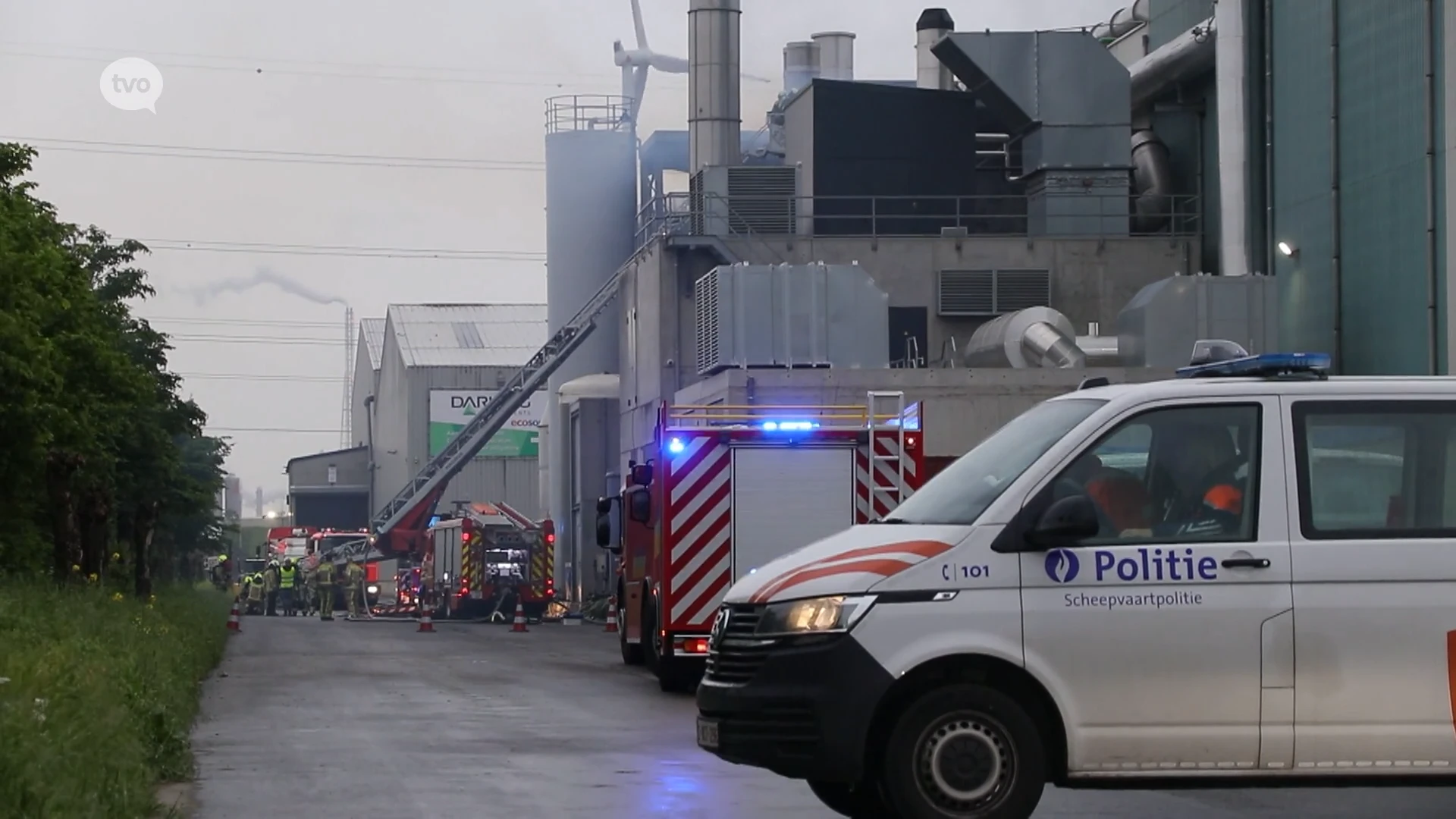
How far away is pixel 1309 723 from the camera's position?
909 cm

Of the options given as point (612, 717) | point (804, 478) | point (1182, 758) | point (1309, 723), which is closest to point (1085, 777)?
point (1182, 758)

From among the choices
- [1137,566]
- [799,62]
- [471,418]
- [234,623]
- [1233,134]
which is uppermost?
[799,62]

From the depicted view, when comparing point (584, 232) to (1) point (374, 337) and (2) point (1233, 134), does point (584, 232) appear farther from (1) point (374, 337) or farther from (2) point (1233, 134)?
(1) point (374, 337)

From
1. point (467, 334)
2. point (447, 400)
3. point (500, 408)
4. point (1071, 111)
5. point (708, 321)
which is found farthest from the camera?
point (467, 334)

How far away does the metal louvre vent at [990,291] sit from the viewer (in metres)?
46.4

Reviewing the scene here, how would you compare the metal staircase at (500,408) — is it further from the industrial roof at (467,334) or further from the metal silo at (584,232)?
the industrial roof at (467,334)

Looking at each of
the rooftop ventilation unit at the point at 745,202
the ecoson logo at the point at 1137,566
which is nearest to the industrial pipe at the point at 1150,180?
the rooftop ventilation unit at the point at 745,202

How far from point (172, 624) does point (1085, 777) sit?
625 inches

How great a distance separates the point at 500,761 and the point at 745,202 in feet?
114

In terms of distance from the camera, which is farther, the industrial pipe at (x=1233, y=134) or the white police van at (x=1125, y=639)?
the industrial pipe at (x=1233, y=134)

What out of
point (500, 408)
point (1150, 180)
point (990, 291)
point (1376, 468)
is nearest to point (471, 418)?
point (500, 408)

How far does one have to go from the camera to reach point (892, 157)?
48.4m

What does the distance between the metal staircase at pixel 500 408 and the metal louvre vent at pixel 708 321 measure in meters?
9.72

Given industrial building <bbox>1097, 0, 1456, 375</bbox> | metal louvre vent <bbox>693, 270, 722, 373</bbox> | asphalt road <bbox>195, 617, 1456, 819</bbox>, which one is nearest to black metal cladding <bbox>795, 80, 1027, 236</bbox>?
metal louvre vent <bbox>693, 270, 722, 373</bbox>
